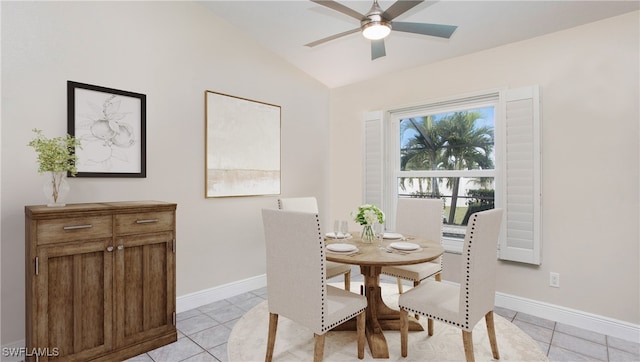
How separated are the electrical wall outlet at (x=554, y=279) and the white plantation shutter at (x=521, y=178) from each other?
15 cm

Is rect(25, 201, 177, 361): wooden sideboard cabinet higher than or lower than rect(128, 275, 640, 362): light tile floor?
higher

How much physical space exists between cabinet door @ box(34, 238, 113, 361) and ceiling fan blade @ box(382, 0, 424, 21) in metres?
2.40

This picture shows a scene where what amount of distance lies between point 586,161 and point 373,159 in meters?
2.15

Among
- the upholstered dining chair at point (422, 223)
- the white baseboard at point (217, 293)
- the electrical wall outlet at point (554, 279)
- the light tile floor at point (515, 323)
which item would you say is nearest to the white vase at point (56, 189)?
the light tile floor at point (515, 323)

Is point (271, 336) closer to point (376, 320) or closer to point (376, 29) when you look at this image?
point (376, 320)

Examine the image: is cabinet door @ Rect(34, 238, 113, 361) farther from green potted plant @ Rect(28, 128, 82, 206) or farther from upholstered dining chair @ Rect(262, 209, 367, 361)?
upholstered dining chair @ Rect(262, 209, 367, 361)

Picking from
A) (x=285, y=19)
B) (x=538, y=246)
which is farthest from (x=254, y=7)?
(x=538, y=246)

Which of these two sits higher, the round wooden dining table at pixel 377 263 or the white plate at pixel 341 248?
the white plate at pixel 341 248

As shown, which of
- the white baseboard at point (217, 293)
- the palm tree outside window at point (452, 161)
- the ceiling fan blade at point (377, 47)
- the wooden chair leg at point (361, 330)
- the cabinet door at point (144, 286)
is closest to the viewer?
the wooden chair leg at point (361, 330)

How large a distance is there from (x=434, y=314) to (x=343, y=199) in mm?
2654

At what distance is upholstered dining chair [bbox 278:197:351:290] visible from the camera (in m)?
2.92

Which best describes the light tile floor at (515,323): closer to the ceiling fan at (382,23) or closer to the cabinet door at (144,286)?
the cabinet door at (144,286)

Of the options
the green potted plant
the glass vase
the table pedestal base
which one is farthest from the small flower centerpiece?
the green potted plant

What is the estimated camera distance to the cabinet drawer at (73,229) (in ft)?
6.48
